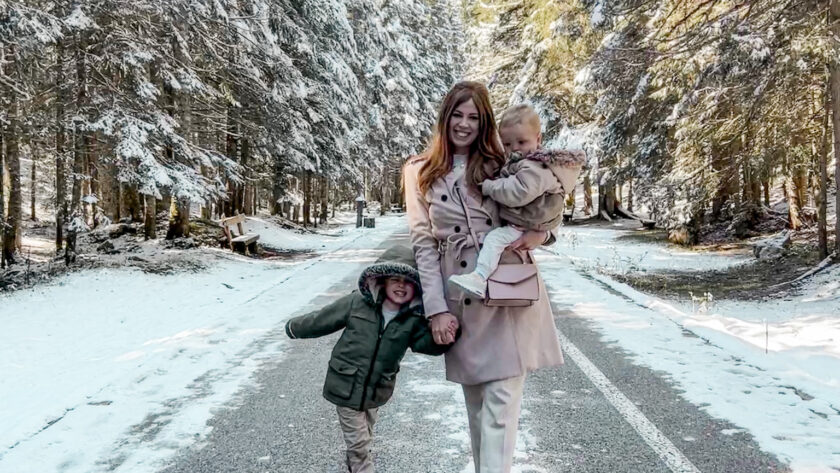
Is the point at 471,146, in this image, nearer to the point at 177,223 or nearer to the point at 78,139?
the point at 78,139

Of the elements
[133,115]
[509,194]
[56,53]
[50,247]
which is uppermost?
[56,53]

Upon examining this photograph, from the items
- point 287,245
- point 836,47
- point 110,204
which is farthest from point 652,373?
point 110,204

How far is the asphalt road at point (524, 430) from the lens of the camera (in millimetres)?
3916

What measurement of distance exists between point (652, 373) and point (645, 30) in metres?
9.42

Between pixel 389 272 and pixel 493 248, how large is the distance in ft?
2.05

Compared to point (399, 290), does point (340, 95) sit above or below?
above

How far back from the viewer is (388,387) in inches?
135

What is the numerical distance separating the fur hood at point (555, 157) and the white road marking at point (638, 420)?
6.88 feet

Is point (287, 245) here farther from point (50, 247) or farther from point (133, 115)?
point (50, 247)

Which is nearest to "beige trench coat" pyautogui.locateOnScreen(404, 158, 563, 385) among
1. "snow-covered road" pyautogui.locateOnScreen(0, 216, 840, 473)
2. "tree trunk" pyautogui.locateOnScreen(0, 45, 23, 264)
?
"snow-covered road" pyautogui.locateOnScreen(0, 216, 840, 473)

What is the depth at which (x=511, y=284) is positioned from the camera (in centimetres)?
269

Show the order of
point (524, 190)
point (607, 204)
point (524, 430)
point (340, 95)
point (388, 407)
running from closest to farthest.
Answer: point (524, 190) < point (524, 430) < point (388, 407) < point (340, 95) < point (607, 204)

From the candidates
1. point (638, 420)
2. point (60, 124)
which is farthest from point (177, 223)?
point (638, 420)

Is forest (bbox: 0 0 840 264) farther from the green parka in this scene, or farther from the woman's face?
the green parka
